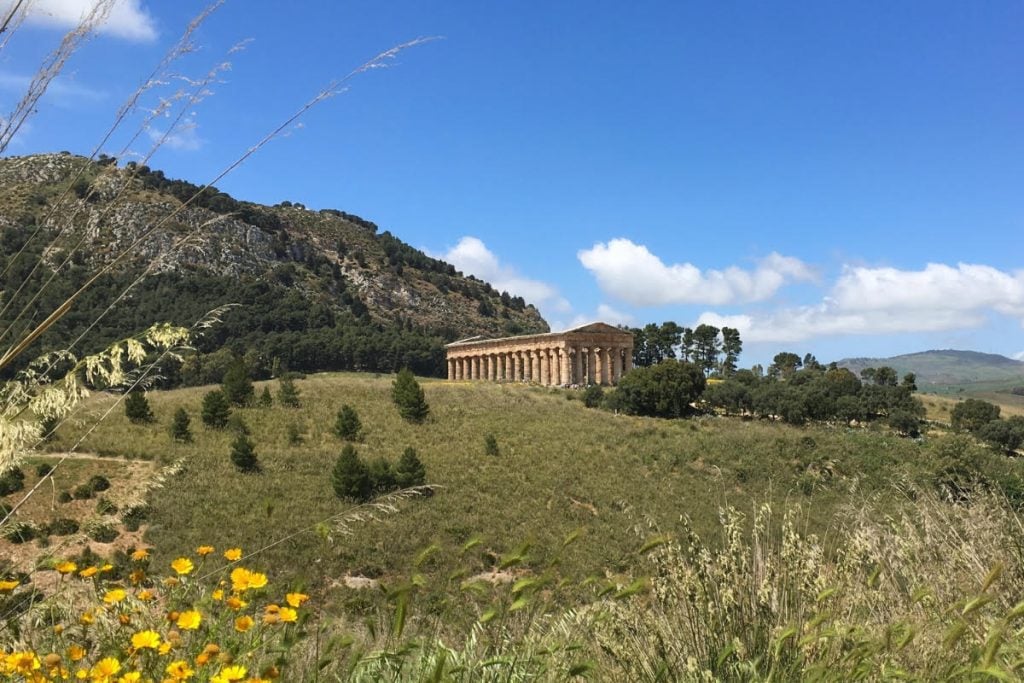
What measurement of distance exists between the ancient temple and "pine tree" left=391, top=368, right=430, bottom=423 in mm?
29370

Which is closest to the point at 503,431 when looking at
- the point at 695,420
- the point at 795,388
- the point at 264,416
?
the point at 264,416

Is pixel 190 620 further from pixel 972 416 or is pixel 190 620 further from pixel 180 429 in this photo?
pixel 972 416

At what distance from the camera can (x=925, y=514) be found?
5.72 m

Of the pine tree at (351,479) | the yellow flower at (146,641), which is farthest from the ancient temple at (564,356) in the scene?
the yellow flower at (146,641)

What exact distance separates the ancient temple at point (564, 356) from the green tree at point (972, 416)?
31.1m

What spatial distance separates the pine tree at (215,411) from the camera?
39625 millimetres

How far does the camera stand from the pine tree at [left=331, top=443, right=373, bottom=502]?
3060 cm

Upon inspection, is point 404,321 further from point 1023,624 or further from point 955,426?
point 1023,624

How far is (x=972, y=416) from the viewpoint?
62.5 metres

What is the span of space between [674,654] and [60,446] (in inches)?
1344

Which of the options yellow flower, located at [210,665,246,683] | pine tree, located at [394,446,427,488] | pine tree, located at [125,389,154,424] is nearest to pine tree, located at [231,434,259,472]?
pine tree, located at [394,446,427,488]

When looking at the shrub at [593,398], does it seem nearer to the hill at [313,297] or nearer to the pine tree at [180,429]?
the hill at [313,297]

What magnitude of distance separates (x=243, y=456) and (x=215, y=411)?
823 centimetres

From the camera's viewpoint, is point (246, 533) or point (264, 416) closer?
point (246, 533)
